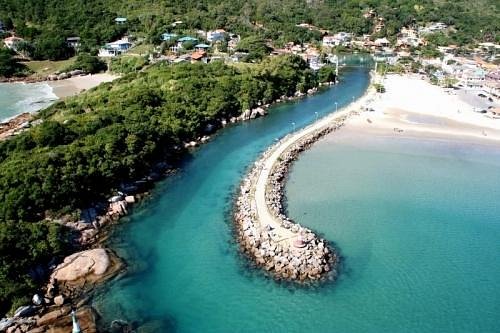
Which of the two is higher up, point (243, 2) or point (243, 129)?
point (243, 2)

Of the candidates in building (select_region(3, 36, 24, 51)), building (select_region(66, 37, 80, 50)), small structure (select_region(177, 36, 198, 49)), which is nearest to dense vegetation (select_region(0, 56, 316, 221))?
small structure (select_region(177, 36, 198, 49))

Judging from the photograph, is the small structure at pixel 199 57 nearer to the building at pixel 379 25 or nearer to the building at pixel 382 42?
the building at pixel 382 42

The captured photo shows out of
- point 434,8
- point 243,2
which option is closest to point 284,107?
point 243,2

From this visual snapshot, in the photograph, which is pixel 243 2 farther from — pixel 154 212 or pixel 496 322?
pixel 496 322

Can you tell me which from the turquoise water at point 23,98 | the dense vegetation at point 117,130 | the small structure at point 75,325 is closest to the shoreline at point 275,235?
the dense vegetation at point 117,130

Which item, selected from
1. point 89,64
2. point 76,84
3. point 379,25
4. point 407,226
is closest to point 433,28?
point 379,25
